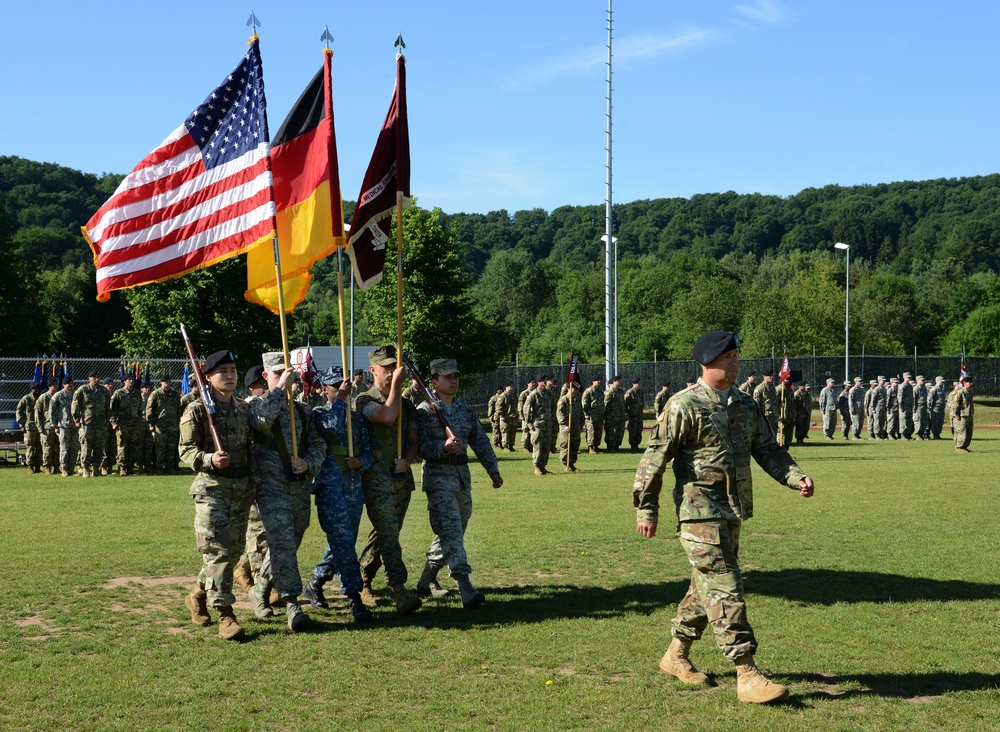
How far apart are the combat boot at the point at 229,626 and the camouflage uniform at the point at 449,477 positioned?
1.85 meters

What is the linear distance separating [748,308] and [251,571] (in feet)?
219

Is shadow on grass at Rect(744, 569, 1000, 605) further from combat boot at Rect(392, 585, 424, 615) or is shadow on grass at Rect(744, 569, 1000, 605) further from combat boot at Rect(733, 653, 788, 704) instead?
combat boot at Rect(392, 585, 424, 615)

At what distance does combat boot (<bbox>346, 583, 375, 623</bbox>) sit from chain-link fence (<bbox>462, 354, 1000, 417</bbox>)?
38.5 meters

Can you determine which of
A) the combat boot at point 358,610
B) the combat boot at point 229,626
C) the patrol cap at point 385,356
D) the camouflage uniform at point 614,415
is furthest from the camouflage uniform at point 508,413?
the combat boot at point 229,626

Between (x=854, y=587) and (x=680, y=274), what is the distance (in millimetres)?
89409

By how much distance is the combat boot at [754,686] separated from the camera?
6141 millimetres

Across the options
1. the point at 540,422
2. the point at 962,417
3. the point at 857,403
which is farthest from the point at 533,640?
the point at 857,403

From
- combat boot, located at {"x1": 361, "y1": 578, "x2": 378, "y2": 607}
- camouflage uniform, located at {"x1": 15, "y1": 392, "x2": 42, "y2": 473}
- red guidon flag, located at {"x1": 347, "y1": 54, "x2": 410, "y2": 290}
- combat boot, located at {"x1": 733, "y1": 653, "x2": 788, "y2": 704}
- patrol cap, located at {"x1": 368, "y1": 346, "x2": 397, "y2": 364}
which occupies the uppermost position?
red guidon flag, located at {"x1": 347, "y1": 54, "x2": 410, "y2": 290}

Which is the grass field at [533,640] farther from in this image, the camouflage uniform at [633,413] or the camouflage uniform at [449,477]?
the camouflage uniform at [633,413]

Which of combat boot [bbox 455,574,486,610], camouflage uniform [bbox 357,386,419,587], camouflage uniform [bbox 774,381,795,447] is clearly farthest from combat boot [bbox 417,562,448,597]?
camouflage uniform [bbox 774,381,795,447]

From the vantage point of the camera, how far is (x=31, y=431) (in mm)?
23797

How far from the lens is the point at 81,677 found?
22.9 ft

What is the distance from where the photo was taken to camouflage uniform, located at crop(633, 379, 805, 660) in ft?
21.2

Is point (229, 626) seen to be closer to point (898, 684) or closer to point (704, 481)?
point (704, 481)
